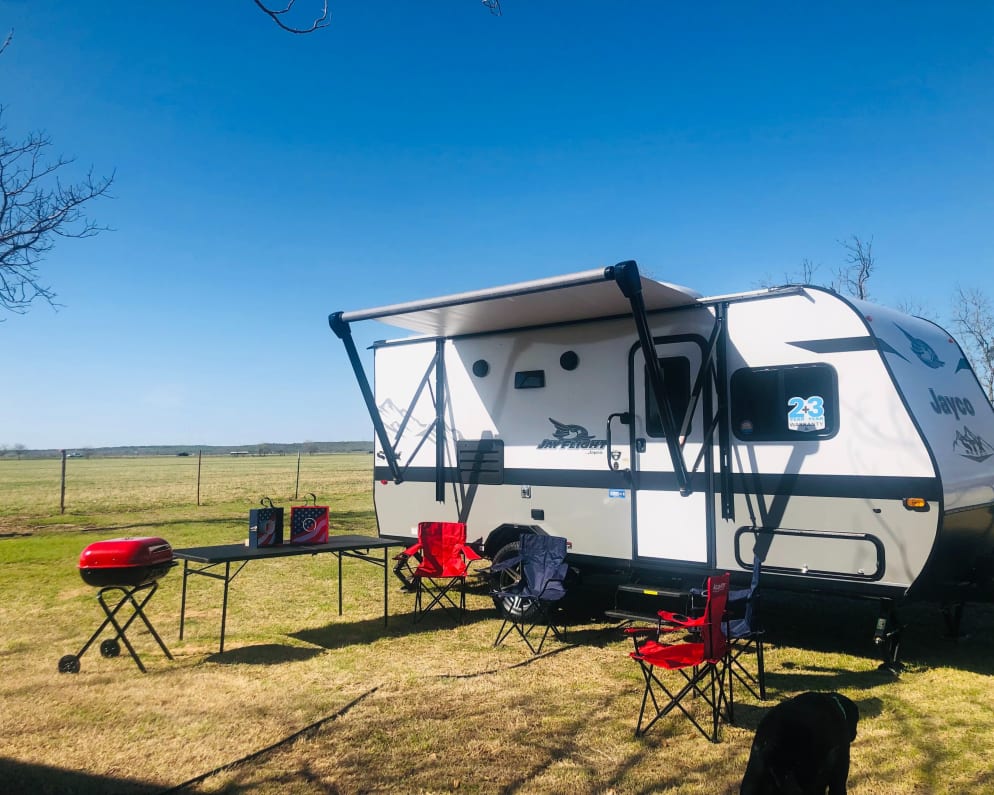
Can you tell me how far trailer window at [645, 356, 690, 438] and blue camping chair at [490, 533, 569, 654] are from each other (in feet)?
4.31

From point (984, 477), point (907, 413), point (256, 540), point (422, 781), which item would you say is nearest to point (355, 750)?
point (422, 781)

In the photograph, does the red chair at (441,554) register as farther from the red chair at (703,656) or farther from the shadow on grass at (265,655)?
the red chair at (703,656)

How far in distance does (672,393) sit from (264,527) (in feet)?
12.4

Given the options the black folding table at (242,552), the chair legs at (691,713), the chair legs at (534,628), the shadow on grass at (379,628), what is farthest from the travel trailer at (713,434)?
the chair legs at (691,713)

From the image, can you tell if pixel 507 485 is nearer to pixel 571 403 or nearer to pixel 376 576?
pixel 571 403

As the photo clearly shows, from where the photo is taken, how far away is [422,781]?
3783mm

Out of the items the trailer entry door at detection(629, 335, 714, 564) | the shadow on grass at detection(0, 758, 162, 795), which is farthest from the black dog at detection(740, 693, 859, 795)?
the trailer entry door at detection(629, 335, 714, 564)

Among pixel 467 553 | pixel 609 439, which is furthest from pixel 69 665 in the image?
pixel 609 439

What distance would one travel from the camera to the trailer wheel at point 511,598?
6996 millimetres

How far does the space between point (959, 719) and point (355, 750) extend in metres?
3.71

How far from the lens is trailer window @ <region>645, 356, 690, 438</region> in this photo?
6492 millimetres

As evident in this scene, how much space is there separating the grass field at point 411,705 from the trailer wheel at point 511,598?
0.27 m

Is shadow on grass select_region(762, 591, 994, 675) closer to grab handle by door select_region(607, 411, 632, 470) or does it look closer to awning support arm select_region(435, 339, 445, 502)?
grab handle by door select_region(607, 411, 632, 470)

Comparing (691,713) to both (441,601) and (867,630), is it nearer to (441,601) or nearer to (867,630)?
(867,630)
